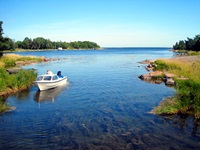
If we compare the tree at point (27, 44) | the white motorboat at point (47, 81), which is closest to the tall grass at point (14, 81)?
the white motorboat at point (47, 81)

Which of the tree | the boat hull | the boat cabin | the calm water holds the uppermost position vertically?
the tree

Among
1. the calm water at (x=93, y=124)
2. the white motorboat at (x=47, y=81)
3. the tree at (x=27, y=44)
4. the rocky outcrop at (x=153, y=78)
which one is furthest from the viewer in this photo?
the tree at (x=27, y=44)

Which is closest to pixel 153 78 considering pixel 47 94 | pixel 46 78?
pixel 46 78

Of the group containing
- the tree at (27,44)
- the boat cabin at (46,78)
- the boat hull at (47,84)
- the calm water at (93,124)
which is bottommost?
the calm water at (93,124)

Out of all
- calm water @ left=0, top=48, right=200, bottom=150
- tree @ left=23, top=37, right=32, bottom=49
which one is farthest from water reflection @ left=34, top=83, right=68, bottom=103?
tree @ left=23, top=37, right=32, bottom=49

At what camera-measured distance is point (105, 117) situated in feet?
51.4

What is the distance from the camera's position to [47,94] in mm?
23516

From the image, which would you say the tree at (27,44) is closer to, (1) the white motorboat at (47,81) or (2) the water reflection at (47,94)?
(1) the white motorboat at (47,81)

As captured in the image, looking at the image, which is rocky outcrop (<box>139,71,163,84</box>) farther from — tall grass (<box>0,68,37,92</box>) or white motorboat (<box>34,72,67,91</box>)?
tall grass (<box>0,68,37,92</box>)

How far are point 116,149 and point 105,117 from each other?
5.07 meters

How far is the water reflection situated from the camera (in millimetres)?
21438

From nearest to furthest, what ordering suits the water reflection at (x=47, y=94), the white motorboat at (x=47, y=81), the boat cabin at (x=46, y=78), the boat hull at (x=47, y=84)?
the water reflection at (x=47, y=94) < the boat hull at (x=47, y=84) < the white motorboat at (x=47, y=81) < the boat cabin at (x=46, y=78)

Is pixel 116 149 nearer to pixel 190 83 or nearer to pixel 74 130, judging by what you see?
pixel 74 130

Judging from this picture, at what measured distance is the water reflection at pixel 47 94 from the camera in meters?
21.4
